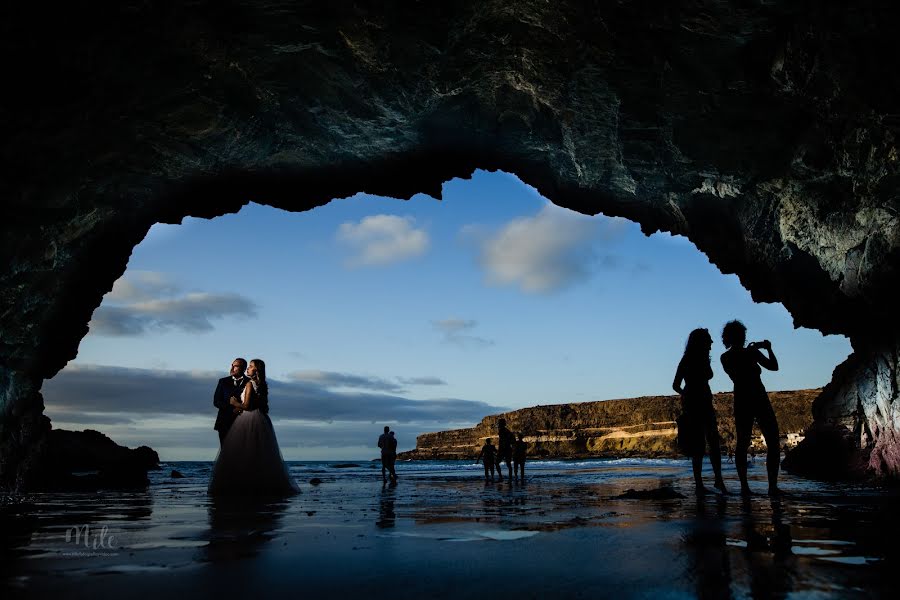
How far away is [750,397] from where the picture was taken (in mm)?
6070

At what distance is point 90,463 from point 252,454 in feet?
50.8

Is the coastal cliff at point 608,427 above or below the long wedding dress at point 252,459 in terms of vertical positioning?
below

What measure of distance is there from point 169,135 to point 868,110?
12593 millimetres

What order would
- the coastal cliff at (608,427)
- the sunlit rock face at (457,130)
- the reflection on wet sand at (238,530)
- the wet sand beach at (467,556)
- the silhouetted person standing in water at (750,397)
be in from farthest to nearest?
the coastal cliff at (608,427), the sunlit rock face at (457,130), the silhouetted person standing in water at (750,397), the reflection on wet sand at (238,530), the wet sand beach at (467,556)

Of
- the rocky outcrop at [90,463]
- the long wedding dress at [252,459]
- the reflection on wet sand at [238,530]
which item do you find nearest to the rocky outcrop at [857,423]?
the long wedding dress at [252,459]

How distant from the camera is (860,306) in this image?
38.1ft

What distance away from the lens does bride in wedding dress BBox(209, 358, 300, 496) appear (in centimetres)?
691

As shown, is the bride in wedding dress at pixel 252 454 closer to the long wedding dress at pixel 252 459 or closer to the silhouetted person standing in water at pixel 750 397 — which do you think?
the long wedding dress at pixel 252 459

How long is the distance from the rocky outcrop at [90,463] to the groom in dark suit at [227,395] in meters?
7.05

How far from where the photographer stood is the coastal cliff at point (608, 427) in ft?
195

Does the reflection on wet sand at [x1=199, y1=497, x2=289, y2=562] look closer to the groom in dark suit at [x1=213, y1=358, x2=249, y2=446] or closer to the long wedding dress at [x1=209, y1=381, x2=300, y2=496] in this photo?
the long wedding dress at [x1=209, y1=381, x2=300, y2=496]

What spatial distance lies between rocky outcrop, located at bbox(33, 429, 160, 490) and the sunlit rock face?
837mm

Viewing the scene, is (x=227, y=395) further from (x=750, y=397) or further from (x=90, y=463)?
(x=90, y=463)

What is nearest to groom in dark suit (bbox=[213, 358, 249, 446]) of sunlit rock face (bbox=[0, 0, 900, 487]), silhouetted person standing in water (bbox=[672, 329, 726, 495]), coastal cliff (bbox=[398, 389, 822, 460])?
sunlit rock face (bbox=[0, 0, 900, 487])
